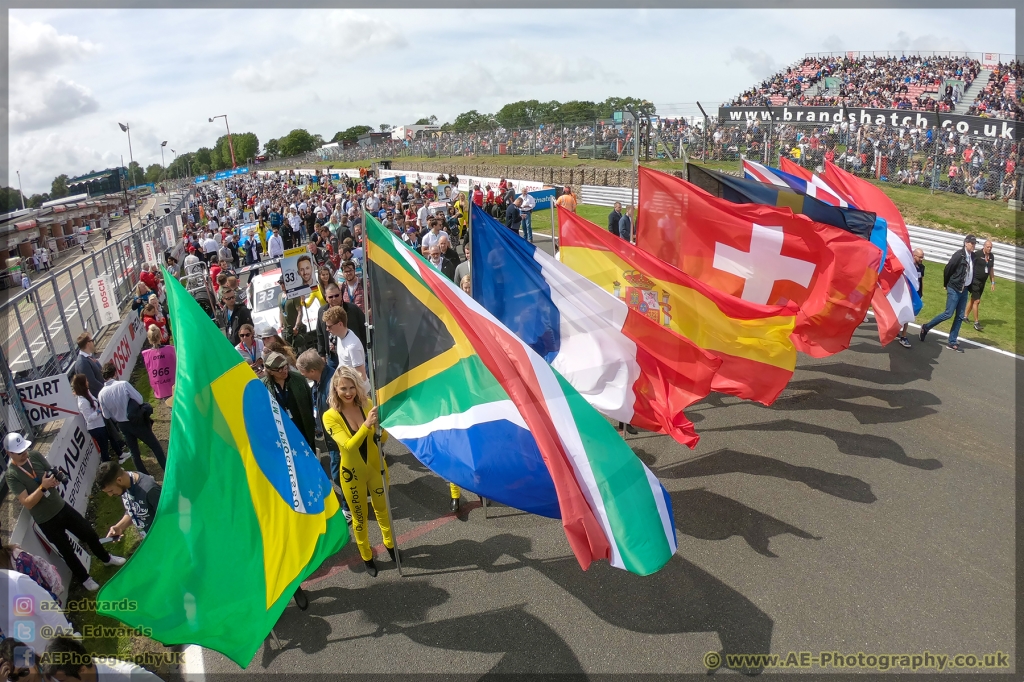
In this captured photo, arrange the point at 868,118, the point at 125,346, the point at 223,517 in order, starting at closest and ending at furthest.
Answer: the point at 223,517, the point at 125,346, the point at 868,118

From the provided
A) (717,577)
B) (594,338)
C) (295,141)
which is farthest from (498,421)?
(295,141)

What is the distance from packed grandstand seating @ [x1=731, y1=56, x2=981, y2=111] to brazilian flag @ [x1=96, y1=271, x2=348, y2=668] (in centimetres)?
3893

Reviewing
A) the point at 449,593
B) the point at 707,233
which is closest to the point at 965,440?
the point at 707,233

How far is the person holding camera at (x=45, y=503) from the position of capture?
5.07m

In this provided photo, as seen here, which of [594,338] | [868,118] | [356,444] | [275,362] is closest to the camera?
[356,444]

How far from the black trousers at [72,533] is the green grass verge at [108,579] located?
16 centimetres

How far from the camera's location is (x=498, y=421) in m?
4.61

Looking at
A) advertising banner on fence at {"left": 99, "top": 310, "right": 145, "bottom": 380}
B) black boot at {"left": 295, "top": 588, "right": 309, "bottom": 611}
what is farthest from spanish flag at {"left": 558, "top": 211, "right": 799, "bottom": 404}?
advertising banner on fence at {"left": 99, "top": 310, "right": 145, "bottom": 380}

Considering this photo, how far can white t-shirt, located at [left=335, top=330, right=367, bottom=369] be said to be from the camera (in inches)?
259

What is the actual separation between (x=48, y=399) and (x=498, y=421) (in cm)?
585

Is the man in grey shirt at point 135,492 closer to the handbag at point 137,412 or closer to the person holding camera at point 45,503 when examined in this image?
the person holding camera at point 45,503

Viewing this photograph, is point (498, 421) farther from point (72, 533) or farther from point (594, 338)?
point (72, 533)

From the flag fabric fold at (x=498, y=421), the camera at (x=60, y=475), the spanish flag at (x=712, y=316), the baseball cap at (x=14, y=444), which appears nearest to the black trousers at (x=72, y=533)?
the baseball cap at (x=14, y=444)

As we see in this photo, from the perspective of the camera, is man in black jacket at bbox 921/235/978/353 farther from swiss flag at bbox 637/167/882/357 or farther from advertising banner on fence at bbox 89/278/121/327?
advertising banner on fence at bbox 89/278/121/327
